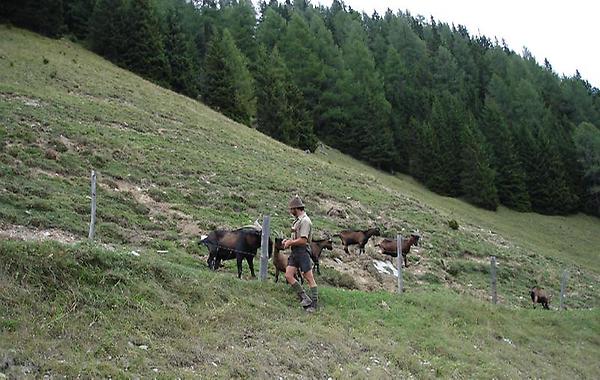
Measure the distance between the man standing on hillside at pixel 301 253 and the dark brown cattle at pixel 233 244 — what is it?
333 centimetres

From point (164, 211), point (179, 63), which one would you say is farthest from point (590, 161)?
point (164, 211)

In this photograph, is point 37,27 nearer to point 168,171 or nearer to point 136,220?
point 168,171

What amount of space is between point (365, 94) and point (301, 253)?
64.1 m

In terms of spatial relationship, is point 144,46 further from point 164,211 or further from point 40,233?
point 40,233

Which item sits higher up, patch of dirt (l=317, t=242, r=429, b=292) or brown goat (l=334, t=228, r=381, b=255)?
brown goat (l=334, t=228, r=381, b=255)

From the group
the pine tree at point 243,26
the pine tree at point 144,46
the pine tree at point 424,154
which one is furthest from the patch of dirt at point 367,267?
the pine tree at point 243,26

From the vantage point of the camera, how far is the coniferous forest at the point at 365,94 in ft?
182

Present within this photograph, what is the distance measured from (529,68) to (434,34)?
22.9m

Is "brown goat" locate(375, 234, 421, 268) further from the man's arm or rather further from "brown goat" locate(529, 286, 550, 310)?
the man's arm

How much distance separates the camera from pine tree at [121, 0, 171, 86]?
53000 millimetres

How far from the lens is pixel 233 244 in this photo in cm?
1495

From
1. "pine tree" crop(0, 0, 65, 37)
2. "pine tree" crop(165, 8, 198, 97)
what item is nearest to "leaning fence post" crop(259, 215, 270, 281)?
"pine tree" crop(0, 0, 65, 37)

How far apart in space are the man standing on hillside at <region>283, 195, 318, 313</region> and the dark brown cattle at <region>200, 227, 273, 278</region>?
10.9 feet

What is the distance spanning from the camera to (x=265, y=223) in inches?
493
